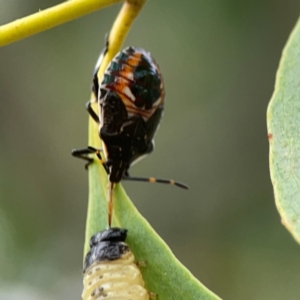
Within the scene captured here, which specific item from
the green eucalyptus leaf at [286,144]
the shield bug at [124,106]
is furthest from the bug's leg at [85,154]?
the green eucalyptus leaf at [286,144]

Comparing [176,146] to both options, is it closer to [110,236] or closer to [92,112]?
[92,112]

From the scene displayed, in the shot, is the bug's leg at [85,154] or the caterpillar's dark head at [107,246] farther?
the bug's leg at [85,154]

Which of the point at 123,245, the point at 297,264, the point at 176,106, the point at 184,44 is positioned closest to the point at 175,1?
the point at 184,44

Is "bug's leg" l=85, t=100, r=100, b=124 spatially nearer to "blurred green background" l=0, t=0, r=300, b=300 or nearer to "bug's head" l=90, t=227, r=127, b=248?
"bug's head" l=90, t=227, r=127, b=248

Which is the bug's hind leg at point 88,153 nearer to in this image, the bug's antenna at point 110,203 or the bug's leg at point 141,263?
the bug's antenna at point 110,203

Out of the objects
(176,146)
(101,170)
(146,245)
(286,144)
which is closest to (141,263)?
(146,245)

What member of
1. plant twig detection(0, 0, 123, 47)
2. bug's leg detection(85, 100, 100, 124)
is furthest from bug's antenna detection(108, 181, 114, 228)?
plant twig detection(0, 0, 123, 47)
